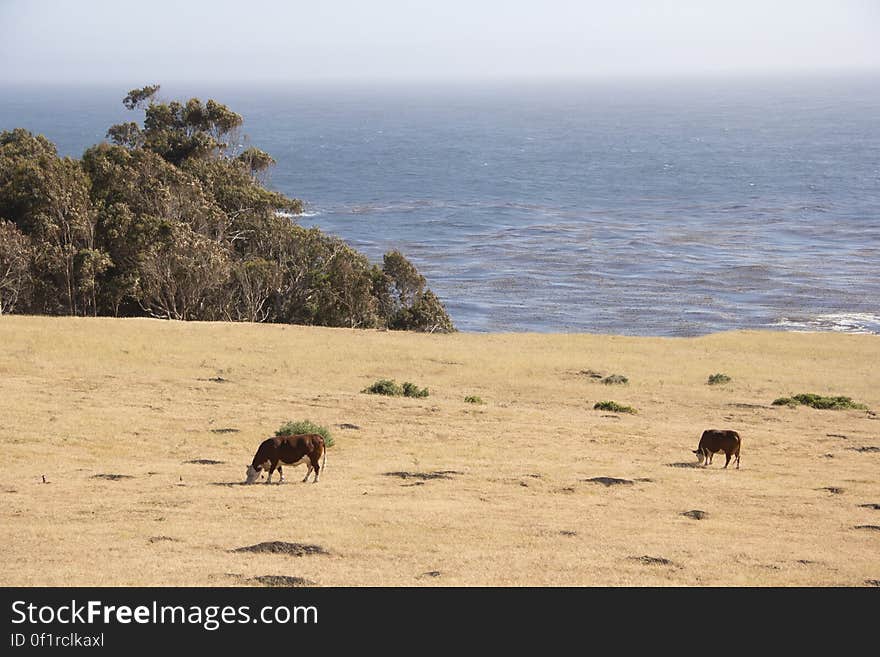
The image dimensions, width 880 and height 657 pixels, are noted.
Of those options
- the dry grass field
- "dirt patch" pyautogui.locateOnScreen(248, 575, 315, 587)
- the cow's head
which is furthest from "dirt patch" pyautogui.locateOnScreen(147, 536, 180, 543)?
the cow's head

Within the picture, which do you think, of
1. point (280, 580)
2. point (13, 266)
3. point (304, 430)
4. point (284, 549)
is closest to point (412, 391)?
point (304, 430)

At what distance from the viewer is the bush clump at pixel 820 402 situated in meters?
32.2

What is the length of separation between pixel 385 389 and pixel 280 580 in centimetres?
1890

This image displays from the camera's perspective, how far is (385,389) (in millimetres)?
31688

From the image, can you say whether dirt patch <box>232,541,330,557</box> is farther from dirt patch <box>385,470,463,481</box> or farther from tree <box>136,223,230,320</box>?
tree <box>136,223,230,320</box>

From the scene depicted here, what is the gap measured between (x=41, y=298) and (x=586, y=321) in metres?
35.1

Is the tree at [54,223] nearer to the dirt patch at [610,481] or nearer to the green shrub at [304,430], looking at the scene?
the green shrub at [304,430]

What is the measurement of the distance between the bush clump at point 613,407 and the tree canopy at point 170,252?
24.4 meters

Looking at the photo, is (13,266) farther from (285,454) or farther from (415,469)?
(285,454)

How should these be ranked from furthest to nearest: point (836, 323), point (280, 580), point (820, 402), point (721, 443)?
point (836, 323) < point (820, 402) < point (721, 443) < point (280, 580)

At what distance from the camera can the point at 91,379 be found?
100 ft

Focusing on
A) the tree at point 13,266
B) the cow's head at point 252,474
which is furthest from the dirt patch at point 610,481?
the tree at point 13,266

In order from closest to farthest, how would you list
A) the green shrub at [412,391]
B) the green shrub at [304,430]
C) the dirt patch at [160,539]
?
the dirt patch at [160,539]
the green shrub at [304,430]
the green shrub at [412,391]

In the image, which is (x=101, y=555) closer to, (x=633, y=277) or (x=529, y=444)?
(x=529, y=444)
